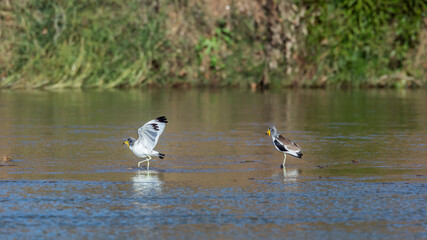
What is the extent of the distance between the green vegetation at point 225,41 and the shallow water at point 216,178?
10.9m

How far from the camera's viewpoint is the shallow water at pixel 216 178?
7.13 meters

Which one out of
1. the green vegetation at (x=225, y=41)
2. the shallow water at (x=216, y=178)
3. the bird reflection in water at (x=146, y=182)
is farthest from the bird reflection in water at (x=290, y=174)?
the green vegetation at (x=225, y=41)

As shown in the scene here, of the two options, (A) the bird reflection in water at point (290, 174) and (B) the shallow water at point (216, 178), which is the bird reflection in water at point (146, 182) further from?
(A) the bird reflection in water at point (290, 174)

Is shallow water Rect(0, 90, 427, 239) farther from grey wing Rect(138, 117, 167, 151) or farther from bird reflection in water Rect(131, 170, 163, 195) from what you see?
grey wing Rect(138, 117, 167, 151)

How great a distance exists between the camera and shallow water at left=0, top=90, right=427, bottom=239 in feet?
23.4

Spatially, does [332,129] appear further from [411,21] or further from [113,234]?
[411,21]

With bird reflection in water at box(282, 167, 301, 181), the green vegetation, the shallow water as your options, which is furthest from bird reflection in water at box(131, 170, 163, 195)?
the green vegetation

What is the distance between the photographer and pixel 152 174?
32.8ft

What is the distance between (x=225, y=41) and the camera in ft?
105

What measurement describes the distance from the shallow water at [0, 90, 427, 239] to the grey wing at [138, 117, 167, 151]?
0.31 m

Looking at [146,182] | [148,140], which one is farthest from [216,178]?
[148,140]

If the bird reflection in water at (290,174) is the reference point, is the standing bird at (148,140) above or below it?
above

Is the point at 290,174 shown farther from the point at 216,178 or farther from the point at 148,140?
the point at 148,140

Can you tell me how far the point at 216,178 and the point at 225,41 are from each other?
22491mm
